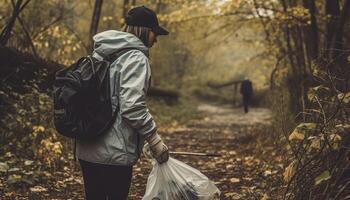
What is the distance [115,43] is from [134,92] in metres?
0.39

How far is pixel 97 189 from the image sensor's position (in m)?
3.42

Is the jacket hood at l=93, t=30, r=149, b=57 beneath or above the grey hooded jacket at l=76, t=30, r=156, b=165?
above

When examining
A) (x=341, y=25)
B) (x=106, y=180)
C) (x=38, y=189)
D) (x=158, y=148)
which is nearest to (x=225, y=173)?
(x=38, y=189)

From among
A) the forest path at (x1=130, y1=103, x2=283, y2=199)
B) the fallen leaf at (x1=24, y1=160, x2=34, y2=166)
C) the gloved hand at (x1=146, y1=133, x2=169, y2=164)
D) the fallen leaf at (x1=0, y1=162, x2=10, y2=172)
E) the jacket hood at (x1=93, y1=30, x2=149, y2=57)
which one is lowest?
the forest path at (x1=130, y1=103, x2=283, y2=199)

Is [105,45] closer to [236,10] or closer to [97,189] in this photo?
[97,189]

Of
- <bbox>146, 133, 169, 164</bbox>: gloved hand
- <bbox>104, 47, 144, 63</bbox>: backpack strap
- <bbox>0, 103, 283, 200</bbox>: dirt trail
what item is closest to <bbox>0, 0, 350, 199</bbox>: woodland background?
<bbox>0, 103, 283, 200</bbox>: dirt trail

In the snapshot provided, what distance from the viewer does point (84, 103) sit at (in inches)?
127

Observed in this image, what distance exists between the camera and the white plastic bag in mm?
3957

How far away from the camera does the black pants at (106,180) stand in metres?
3.35

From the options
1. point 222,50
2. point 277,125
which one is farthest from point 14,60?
point 222,50

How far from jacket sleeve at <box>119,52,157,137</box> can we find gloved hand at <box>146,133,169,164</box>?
161 mm

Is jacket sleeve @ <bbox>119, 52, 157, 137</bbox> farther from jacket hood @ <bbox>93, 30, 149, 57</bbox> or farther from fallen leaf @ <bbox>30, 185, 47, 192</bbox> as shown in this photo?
fallen leaf @ <bbox>30, 185, 47, 192</bbox>

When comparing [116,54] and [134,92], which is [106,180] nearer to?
[134,92]

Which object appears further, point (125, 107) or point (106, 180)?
point (106, 180)
